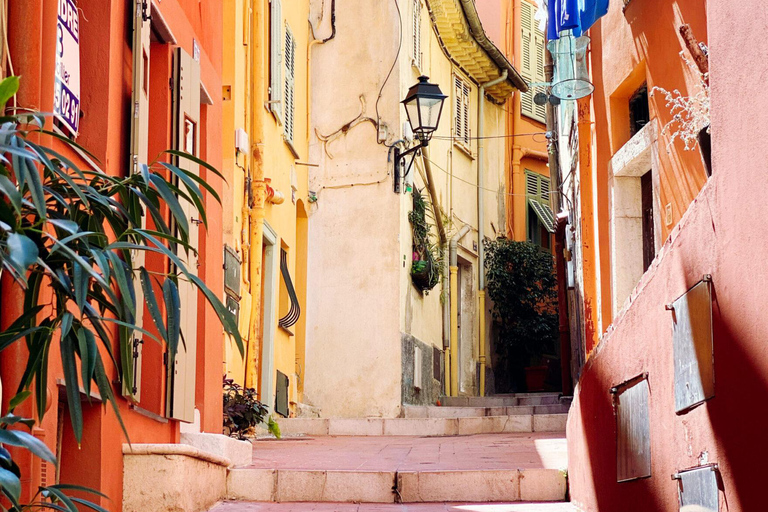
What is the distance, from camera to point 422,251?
16.2 metres

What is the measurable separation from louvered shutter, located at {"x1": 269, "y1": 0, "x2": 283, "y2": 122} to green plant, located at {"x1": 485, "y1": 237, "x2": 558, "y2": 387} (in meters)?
9.65

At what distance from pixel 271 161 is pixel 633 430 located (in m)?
7.45

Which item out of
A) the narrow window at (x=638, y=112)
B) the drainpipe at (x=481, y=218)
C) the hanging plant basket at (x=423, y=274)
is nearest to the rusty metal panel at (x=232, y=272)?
the narrow window at (x=638, y=112)

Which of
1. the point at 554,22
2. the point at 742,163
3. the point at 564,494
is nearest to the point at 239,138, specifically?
the point at 554,22

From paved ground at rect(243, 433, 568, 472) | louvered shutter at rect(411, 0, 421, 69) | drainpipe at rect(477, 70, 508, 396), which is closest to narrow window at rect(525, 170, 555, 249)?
drainpipe at rect(477, 70, 508, 396)

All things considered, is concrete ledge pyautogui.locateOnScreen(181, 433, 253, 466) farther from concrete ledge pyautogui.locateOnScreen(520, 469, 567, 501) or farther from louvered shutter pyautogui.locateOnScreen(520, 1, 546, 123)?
louvered shutter pyautogui.locateOnScreen(520, 1, 546, 123)

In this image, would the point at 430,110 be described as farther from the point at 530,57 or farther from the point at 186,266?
the point at 530,57

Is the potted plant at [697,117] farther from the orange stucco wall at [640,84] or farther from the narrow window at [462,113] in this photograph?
the narrow window at [462,113]

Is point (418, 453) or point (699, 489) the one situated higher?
point (418, 453)

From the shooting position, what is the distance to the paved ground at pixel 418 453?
7984mm

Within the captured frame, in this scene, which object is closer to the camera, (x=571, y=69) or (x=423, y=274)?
(x=571, y=69)

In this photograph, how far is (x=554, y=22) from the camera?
34.3 feet

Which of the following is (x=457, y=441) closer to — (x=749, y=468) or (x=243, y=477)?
(x=243, y=477)

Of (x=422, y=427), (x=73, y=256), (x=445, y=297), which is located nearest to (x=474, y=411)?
(x=422, y=427)
